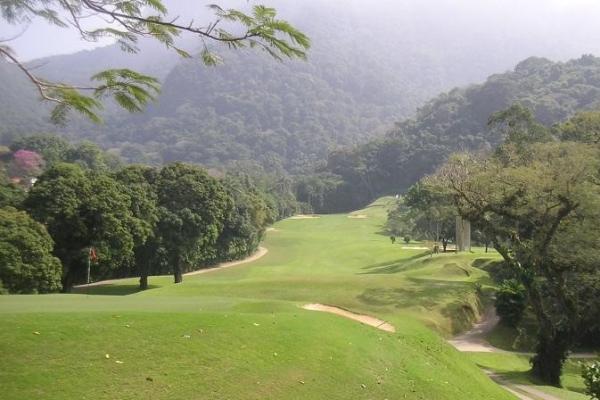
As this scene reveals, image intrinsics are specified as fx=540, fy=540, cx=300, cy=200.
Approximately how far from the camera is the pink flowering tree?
9408cm

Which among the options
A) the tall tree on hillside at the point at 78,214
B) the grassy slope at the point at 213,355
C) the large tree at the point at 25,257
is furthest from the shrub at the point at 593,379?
the tall tree on hillside at the point at 78,214

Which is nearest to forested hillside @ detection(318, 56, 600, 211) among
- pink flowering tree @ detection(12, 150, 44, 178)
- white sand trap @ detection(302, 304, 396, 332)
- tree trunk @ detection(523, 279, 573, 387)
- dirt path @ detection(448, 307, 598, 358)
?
pink flowering tree @ detection(12, 150, 44, 178)

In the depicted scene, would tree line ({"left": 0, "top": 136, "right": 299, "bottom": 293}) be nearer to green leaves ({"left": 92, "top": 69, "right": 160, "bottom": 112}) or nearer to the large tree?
the large tree

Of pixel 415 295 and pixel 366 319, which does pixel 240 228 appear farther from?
pixel 366 319

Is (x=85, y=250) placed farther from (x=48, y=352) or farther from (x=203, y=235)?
(x=48, y=352)

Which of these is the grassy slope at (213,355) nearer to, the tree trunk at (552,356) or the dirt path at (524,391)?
the dirt path at (524,391)

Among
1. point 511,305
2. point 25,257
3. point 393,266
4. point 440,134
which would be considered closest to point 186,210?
point 25,257

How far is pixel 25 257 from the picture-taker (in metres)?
29.4

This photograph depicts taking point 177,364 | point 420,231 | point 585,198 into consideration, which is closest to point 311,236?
point 420,231

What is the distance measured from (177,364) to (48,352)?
2.37 m

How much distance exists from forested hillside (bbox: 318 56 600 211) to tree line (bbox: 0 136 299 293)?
285 ft

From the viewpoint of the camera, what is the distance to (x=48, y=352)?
10055 millimetres

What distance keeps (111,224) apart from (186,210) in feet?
31.9

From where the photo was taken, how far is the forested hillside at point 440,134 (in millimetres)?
135125
